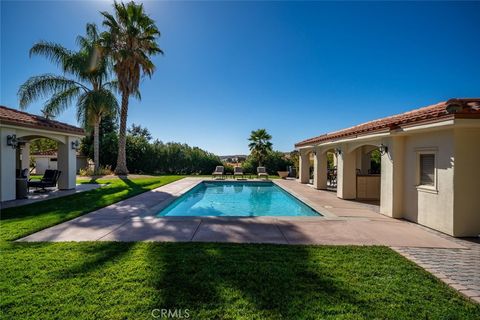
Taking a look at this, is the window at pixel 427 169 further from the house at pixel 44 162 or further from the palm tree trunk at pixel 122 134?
the house at pixel 44 162

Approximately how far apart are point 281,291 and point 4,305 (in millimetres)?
3758

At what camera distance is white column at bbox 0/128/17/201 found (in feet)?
32.0

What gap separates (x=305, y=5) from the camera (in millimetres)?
12086

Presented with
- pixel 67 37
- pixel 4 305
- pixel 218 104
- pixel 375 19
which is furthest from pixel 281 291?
pixel 218 104

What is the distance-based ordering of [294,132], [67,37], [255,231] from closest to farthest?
1. [255,231]
2. [67,37]
3. [294,132]

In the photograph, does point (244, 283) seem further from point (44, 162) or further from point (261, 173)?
point (44, 162)

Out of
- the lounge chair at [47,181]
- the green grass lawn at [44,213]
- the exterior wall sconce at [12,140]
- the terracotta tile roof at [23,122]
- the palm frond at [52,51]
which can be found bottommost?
the green grass lawn at [44,213]

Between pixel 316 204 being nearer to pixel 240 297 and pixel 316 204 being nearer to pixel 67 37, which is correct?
pixel 240 297

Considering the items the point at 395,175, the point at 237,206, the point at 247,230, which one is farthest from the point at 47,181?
the point at 395,175

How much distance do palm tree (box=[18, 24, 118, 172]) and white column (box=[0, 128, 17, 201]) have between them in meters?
8.91

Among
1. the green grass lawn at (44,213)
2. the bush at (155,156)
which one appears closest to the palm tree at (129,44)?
the bush at (155,156)

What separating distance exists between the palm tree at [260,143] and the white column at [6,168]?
20486mm

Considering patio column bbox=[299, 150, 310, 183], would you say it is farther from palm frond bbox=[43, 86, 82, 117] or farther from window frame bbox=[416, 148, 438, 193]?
palm frond bbox=[43, 86, 82, 117]

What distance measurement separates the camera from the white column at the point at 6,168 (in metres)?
9.76
